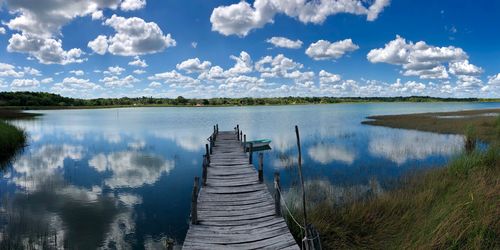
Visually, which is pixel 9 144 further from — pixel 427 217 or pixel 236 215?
pixel 427 217

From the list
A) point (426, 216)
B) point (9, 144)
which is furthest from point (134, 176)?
point (426, 216)

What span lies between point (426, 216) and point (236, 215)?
6525mm

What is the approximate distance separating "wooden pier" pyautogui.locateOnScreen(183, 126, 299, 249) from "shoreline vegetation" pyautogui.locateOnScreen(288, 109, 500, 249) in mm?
1268

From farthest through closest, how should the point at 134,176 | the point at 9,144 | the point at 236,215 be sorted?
1. the point at 9,144
2. the point at 134,176
3. the point at 236,215

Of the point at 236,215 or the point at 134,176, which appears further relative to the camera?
the point at 134,176

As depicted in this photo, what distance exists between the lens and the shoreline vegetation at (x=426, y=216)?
6941mm

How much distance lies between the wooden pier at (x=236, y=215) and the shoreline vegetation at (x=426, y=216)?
127cm

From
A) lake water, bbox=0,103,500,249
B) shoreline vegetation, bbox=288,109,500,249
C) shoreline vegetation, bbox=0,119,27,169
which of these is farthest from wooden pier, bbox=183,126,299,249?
shoreline vegetation, bbox=0,119,27,169

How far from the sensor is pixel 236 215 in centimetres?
1124

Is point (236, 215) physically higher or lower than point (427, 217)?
lower

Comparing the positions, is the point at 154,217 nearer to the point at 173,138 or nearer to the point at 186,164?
the point at 186,164

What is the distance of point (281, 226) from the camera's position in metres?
10.2

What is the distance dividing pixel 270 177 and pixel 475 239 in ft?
46.7

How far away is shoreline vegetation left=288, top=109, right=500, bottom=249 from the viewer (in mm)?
6941
